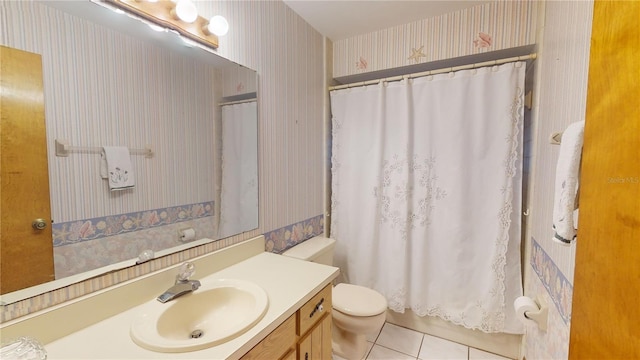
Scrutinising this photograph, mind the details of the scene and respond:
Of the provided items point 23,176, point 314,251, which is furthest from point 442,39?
point 23,176

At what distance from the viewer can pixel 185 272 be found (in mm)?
1054

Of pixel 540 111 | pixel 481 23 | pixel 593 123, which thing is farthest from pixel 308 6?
pixel 593 123

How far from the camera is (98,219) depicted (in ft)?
3.03

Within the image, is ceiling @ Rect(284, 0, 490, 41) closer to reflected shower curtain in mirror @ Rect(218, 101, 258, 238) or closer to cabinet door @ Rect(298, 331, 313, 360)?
reflected shower curtain in mirror @ Rect(218, 101, 258, 238)

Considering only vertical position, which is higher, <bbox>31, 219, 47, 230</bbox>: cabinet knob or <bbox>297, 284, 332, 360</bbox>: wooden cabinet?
<bbox>31, 219, 47, 230</bbox>: cabinet knob

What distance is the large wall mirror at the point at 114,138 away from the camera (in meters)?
0.77

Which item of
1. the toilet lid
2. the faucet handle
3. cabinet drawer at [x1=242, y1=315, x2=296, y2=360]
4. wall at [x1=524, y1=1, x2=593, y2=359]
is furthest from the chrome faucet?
wall at [x1=524, y1=1, x2=593, y2=359]

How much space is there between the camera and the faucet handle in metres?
1.05

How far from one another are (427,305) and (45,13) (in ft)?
8.04

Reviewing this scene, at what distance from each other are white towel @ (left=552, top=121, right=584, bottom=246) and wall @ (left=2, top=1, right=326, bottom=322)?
1.33m

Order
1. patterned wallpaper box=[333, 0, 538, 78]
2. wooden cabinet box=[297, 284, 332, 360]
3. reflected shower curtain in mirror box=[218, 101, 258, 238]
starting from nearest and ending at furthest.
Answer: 1. wooden cabinet box=[297, 284, 332, 360]
2. reflected shower curtain in mirror box=[218, 101, 258, 238]
3. patterned wallpaper box=[333, 0, 538, 78]

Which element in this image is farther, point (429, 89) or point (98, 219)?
point (429, 89)

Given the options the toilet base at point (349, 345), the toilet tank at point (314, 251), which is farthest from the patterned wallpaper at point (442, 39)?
the toilet base at point (349, 345)

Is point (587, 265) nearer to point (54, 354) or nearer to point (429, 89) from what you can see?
point (54, 354)
